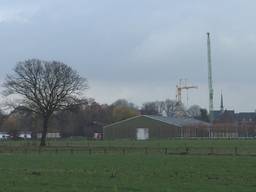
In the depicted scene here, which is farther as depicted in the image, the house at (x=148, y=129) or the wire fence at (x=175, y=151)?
the house at (x=148, y=129)

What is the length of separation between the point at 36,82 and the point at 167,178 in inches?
2865

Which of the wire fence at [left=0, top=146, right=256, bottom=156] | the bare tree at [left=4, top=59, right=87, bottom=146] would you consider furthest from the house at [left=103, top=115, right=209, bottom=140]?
the wire fence at [left=0, top=146, right=256, bottom=156]

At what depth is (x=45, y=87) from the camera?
312 ft

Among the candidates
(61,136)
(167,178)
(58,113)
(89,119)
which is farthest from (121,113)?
(167,178)

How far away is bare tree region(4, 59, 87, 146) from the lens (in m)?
94.8

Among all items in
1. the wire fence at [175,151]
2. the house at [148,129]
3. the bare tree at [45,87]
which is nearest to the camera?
the wire fence at [175,151]

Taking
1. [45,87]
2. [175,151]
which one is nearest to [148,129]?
[45,87]

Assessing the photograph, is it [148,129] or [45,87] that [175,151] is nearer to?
[45,87]

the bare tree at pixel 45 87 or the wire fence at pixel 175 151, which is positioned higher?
the bare tree at pixel 45 87

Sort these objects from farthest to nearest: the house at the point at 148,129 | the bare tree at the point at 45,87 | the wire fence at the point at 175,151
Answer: the house at the point at 148,129 < the bare tree at the point at 45,87 < the wire fence at the point at 175,151

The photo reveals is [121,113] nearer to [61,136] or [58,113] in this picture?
[61,136]

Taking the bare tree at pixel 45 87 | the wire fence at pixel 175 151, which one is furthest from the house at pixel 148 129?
the wire fence at pixel 175 151

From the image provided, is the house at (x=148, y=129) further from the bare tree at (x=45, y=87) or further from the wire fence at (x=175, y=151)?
the wire fence at (x=175, y=151)

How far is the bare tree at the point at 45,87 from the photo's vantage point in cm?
9475
